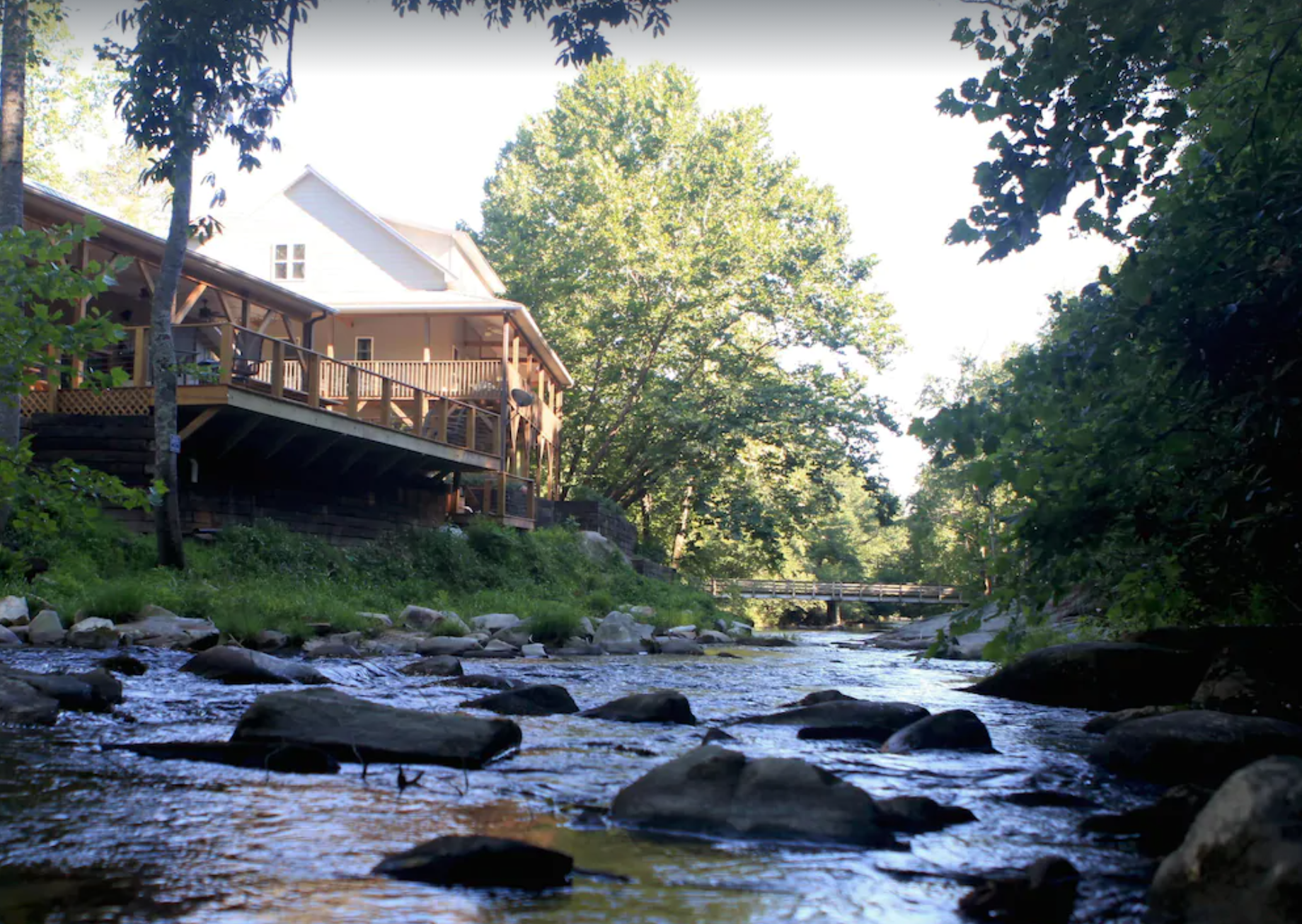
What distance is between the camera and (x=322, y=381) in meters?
21.4

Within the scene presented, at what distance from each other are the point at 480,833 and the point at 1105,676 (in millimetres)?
5301

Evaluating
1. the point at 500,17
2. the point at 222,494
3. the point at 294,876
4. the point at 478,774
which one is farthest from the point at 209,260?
the point at 294,876

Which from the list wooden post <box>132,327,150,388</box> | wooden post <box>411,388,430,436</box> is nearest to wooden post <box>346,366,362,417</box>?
wooden post <box>411,388,430,436</box>

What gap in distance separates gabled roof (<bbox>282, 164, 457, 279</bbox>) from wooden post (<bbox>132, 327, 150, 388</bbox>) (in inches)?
595

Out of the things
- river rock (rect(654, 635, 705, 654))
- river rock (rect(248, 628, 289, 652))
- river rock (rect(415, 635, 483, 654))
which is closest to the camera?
river rock (rect(248, 628, 289, 652))

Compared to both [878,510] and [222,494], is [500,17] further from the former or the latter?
[878,510]

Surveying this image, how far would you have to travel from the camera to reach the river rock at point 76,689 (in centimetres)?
581

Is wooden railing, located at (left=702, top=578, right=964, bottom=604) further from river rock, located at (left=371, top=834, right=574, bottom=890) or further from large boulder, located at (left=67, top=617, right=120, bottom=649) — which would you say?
river rock, located at (left=371, top=834, right=574, bottom=890)

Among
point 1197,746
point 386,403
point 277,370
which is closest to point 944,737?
point 1197,746

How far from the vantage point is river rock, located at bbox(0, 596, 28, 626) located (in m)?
9.82

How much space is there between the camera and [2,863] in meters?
2.86

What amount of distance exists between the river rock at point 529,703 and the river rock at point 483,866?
3469 millimetres

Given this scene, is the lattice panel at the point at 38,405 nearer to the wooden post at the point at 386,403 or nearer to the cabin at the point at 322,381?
the cabin at the point at 322,381

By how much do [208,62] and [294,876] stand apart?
9415mm
